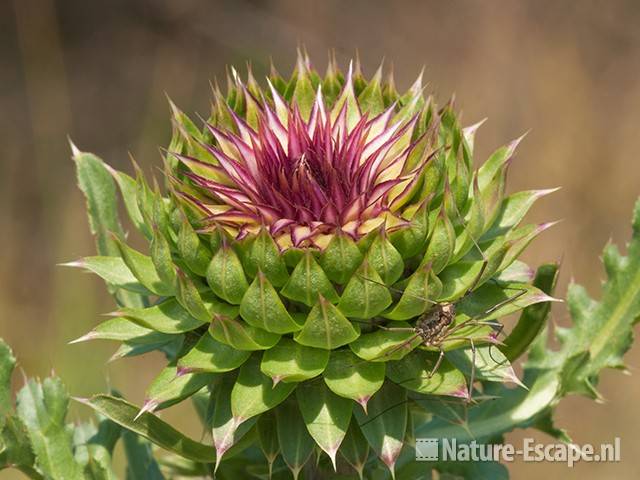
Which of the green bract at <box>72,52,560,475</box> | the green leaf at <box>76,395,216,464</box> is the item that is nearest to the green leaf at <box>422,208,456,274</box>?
the green bract at <box>72,52,560,475</box>

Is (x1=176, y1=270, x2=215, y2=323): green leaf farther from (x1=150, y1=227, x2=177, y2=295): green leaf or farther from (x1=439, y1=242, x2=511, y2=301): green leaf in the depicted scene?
(x1=439, y1=242, x2=511, y2=301): green leaf

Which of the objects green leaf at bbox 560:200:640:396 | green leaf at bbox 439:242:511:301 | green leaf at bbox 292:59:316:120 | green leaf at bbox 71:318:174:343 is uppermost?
green leaf at bbox 292:59:316:120

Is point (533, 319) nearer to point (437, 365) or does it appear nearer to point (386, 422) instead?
point (437, 365)

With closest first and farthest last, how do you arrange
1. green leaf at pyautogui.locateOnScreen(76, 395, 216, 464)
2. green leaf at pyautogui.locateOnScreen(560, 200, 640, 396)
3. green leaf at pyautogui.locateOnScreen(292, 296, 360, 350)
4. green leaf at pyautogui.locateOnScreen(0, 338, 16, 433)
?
green leaf at pyautogui.locateOnScreen(292, 296, 360, 350) → green leaf at pyautogui.locateOnScreen(76, 395, 216, 464) → green leaf at pyautogui.locateOnScreen(0, 338, 16, 433) → green leaf at pyautogui.locateOnScreen(560, 200, 640, 396)

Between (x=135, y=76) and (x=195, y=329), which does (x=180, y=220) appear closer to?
(x=195, y=329)

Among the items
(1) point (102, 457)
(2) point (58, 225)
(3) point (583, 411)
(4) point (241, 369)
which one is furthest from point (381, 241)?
(2) point (58, 225)

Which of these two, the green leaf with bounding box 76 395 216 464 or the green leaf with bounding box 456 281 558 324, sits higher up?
the green leaf with bounding box 456 281 558 324

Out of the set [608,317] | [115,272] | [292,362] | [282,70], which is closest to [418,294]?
[292,362]
